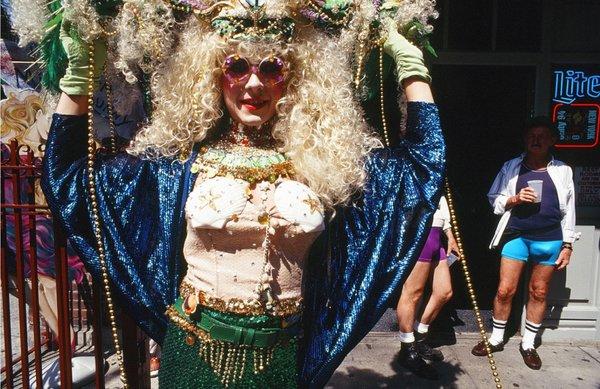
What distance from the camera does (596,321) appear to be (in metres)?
4.38

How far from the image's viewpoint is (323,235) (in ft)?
6.23

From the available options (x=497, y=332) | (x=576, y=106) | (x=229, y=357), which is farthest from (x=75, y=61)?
(x=576, y=106)

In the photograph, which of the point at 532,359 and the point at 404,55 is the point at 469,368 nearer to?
the point at 532,359

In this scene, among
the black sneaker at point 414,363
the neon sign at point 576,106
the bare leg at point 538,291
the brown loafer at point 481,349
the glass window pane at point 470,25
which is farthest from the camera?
the glass window pane at point 470,25

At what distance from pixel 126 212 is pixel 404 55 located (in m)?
1.13

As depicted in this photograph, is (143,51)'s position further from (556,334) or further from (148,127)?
(556,334)

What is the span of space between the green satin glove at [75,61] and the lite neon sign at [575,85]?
3818 mm

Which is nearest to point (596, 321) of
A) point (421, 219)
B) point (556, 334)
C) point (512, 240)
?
point (556, 334)

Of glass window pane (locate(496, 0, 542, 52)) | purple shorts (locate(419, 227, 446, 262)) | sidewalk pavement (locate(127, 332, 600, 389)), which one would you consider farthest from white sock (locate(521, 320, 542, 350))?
glass window pane (locate(496, 0, 542, 52))

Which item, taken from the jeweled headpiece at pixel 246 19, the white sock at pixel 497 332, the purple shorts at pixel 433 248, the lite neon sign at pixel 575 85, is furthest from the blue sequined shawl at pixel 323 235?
the lite neon sign at pixel 575 85

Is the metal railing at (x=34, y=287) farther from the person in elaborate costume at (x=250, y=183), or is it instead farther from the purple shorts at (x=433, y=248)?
the purple shorts at (x=433, y=248)

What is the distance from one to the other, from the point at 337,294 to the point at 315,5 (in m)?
1.04

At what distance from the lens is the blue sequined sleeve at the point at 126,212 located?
1.77 m

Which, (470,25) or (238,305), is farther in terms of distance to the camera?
(470,25)
